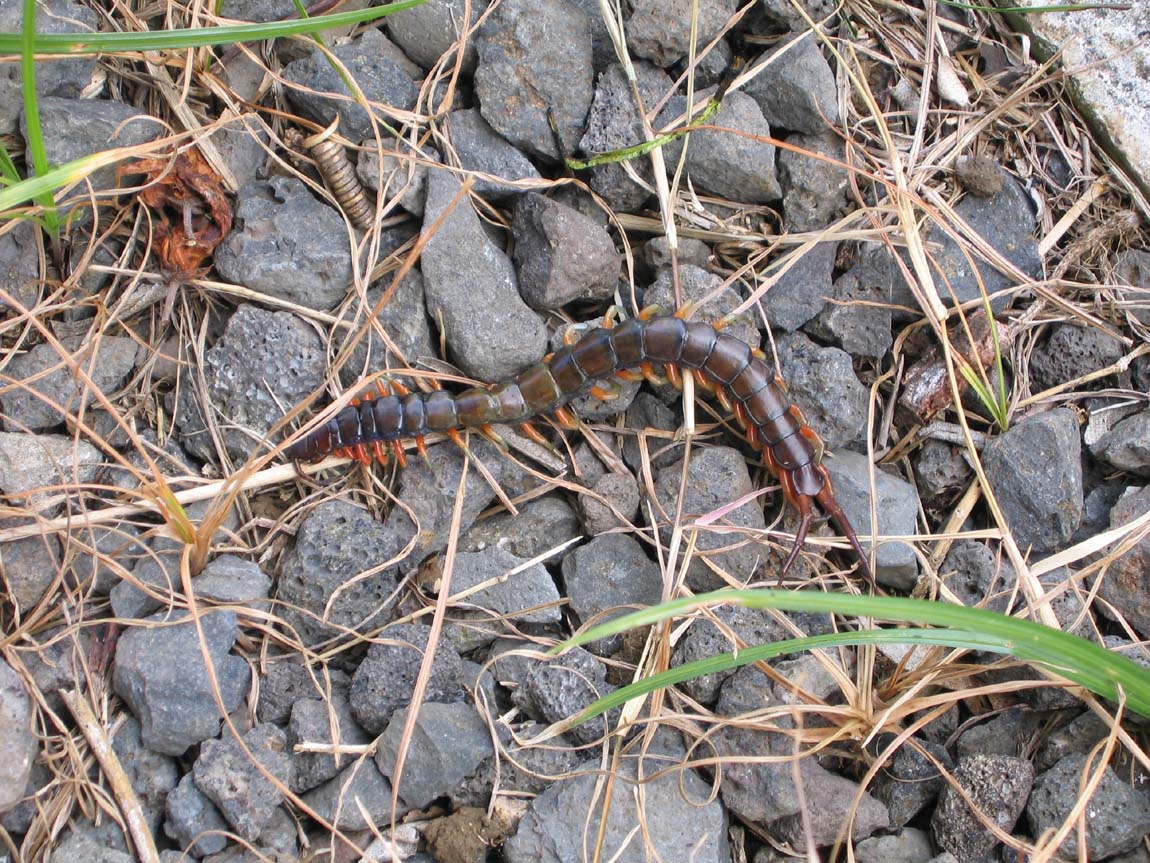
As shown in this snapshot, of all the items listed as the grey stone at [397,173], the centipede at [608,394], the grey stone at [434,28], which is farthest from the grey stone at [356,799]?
the grey stone at [434,28]

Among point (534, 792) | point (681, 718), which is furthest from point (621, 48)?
point (534, 792)

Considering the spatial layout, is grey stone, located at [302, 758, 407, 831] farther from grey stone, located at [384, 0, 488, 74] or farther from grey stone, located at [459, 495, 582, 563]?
grey stone, located at [384, 0, 488, 74]

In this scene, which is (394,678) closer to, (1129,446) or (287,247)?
(287,247)

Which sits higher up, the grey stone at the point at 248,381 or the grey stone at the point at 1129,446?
the grey stone at the point at 1129,446

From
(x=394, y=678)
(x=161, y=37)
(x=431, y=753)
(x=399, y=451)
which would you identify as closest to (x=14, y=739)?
(x=394, y=678)

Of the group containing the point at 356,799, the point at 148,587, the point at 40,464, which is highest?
the point at 40,464

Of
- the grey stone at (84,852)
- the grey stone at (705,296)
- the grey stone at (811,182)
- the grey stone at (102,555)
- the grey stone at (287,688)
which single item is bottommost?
the grey stone at (84,852)

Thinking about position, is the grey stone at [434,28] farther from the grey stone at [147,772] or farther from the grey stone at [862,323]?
the grey stone at [147,772]
